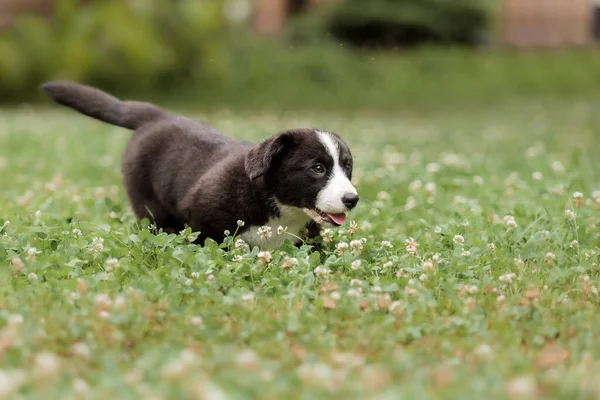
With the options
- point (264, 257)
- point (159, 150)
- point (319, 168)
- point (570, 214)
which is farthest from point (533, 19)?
point (264, 257)

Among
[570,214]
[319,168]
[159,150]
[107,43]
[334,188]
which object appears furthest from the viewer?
[107,43]

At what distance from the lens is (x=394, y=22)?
69.7 ft

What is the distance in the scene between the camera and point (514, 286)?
12.8 feet

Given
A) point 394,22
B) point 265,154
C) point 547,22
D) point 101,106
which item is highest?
point 265,154

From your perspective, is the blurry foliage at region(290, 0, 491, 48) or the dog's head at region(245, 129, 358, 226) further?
the blurry foliage at region(290, 0, 491, 48)

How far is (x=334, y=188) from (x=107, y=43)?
1276 centimetres

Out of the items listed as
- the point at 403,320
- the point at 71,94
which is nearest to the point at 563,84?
the point at 71,94

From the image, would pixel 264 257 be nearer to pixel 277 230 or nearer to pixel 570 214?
pixel 277 230

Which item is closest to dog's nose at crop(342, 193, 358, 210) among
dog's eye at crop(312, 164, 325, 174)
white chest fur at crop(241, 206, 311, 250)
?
dog's eye at crop(312, 164, 325, 174)

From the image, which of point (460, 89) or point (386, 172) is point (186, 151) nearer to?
point (386, 172)

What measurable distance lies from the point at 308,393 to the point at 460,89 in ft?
56.7

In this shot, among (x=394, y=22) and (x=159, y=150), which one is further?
(x=394, y=22)

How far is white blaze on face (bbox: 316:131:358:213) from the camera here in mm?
4367

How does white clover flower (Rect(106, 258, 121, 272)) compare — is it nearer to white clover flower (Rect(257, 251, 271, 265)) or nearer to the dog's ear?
white clover flower (Rect(257, 251, 271, 265))
